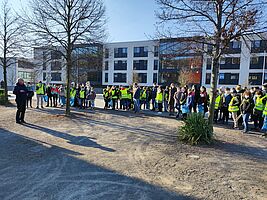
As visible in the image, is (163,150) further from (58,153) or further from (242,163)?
(58,153)

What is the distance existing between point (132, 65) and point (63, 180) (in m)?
51.4

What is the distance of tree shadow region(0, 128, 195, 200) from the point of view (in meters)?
3.74

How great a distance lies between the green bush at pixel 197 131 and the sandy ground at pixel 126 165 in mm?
350

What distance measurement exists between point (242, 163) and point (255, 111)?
4740 mm

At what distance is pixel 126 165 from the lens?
5.11 meters

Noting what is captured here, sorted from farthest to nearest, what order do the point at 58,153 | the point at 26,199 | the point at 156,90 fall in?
the point at 156,90 < the point at 58,153 < the point at 26,199

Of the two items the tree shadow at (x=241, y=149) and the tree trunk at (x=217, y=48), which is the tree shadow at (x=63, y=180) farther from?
the tree trunk at (x=217, y=48)

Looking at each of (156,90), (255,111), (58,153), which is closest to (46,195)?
(58,153)

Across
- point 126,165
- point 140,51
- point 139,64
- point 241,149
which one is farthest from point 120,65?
point 126,165

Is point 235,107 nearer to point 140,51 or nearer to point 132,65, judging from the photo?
point 140,51

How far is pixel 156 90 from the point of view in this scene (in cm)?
1480

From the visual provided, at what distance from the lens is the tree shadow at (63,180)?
3.74 m

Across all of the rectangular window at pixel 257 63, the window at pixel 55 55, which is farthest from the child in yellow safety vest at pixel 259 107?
the rectangular window at pixel 257 63

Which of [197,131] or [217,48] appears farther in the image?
[217,48]
